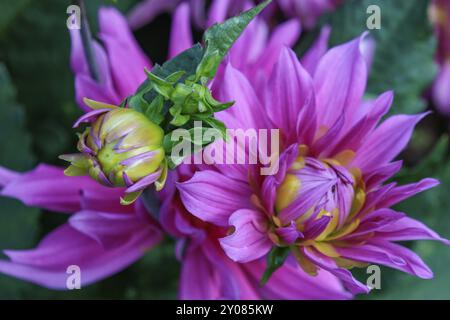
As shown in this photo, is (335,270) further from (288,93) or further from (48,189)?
(48,189)

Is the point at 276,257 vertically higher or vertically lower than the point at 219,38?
lower

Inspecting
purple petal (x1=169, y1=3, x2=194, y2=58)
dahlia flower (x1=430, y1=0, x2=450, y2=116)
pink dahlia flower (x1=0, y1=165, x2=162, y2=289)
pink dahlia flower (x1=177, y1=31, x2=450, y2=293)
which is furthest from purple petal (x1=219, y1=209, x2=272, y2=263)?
dahlia flower (x1=430, y1=0, x2=450, y2=116)

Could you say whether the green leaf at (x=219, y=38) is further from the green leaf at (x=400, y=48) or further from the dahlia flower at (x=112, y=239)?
the green leaf at (x=400, y=48)

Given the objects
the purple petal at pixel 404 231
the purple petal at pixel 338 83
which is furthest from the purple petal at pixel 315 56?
the purple petal at pixel 404 231

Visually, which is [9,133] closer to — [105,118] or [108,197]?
[108,197]

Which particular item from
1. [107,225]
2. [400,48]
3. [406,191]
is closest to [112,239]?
[107,225]
